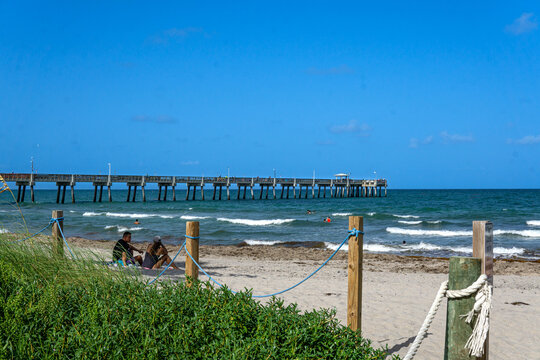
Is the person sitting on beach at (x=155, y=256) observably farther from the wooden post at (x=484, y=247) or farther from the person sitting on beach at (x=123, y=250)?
the wooden post at (x=484, y=247)

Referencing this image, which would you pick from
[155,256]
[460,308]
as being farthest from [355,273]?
[155,256]

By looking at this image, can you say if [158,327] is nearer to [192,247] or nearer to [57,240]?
[192,247]

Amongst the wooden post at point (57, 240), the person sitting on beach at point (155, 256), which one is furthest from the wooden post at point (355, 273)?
the person sitting on beach at point (155, 256)

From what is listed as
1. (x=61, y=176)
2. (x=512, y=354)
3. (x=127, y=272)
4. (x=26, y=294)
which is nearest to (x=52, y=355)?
(x=26, y=294)

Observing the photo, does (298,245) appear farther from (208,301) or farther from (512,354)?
(208,301)

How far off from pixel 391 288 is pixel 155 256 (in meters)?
5.47

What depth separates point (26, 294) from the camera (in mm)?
4098

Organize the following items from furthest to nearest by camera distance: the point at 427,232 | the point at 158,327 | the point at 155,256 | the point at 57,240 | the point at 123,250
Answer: the point at 427,232 → the point at 155,256 → the point at 123,250 → the point at 57,240 → the point at 158,327

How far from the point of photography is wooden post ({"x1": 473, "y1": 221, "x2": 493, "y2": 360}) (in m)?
2.73

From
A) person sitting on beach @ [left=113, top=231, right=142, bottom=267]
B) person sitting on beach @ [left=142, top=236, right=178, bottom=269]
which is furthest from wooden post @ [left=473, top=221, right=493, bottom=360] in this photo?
person sitting on beach @ [left=142, top=236, right=178, bottom=269]

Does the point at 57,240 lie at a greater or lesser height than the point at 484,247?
lesser

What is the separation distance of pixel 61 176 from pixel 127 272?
4902 cm

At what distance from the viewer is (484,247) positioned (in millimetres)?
2754

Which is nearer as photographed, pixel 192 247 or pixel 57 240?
pixel 192 247
